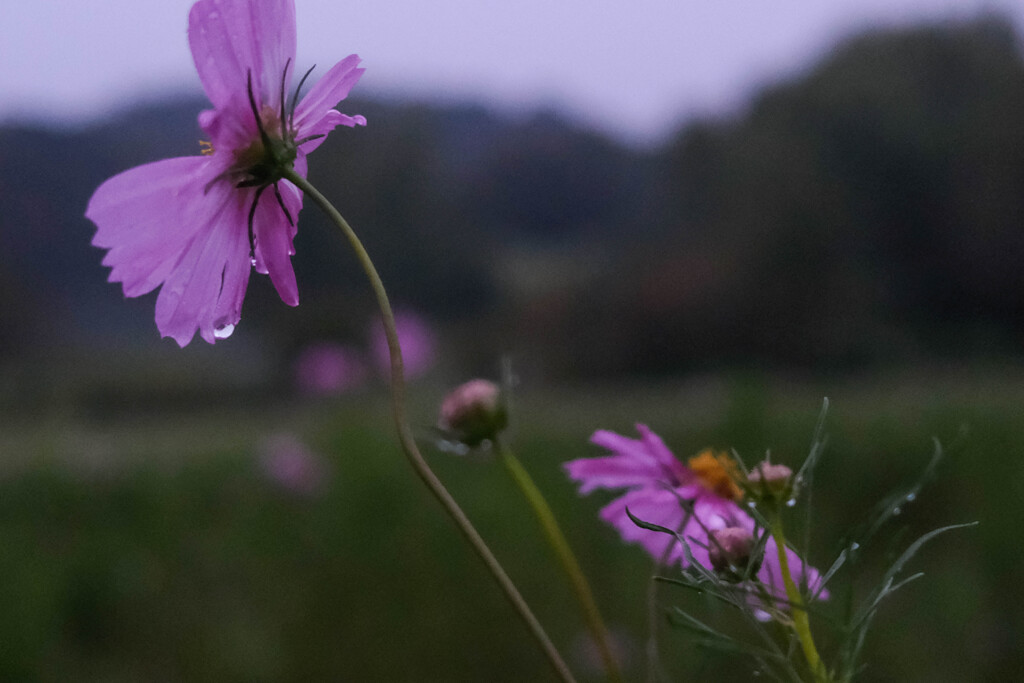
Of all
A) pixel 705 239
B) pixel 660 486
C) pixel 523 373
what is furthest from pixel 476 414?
pixel 705 239

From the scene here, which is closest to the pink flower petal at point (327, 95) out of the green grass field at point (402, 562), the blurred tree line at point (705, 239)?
the green grass field at point (402, 562)

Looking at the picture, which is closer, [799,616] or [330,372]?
[799,616]

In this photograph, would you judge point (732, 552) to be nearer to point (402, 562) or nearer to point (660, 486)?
point (660, 486)

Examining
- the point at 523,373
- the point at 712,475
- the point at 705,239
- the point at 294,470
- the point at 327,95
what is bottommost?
the point at 523,373

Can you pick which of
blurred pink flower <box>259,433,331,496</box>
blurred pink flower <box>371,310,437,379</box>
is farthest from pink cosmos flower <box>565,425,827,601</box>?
blurred pink flower <box>371,310,437,379</box>

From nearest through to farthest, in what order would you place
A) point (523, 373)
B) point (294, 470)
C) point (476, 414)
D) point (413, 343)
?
point (476, 414)
point (294, 470)
point (413, 343)
point (523, 373)

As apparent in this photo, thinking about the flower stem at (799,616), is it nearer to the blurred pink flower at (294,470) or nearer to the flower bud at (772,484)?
the flower bud at (772,484)

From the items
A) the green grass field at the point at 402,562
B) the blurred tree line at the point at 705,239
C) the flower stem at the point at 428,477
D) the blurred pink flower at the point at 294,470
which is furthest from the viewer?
the blurred tree line at the point at 705,239
